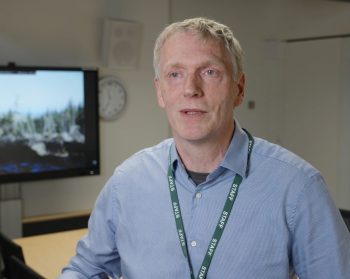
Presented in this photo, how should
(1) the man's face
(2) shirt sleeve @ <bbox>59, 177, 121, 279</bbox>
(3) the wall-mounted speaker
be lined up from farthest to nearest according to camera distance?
(3) the wall-mounted speaker → (2) shirt sleeve @ <bbox>59, 177, 121, 279</bbox> → (1) the man's face

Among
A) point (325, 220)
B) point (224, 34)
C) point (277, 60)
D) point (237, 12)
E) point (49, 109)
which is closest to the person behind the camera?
point (325, 220)

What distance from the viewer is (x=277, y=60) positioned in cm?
555

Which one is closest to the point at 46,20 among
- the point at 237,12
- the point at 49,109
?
the point at 49,109

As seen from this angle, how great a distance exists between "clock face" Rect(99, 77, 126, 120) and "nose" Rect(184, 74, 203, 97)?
10.1ft

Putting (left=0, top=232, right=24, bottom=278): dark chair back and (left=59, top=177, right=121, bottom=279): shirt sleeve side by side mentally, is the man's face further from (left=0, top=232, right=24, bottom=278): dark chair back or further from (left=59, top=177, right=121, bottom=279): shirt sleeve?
(left=0, top=232, right=24, bottom=278): dark chair back

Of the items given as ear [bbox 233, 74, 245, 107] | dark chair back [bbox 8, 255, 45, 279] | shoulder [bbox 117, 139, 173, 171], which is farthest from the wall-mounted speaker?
ear [bbox 233, 74, 245, 107]

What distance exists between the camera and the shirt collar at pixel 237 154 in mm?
1300

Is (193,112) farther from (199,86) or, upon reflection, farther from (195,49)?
(195,49)

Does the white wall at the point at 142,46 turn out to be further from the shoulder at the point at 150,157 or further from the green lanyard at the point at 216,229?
the green lanyard at the point at 216,229

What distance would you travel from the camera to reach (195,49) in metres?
1.29

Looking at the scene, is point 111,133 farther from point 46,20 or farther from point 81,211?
point 46,20

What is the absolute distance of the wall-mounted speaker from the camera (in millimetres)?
4199

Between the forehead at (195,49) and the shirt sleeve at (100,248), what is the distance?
478 mm

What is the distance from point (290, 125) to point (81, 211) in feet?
9.06
